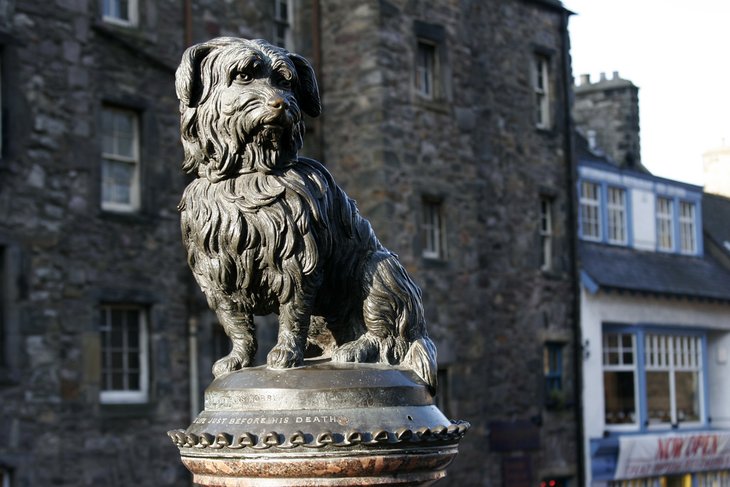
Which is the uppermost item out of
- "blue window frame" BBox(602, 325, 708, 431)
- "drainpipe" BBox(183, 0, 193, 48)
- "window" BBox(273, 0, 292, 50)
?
"window" BBox(273, 0, 292, 50)

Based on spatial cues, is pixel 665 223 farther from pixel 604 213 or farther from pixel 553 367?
pixel 553 367

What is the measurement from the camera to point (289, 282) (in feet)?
14.6

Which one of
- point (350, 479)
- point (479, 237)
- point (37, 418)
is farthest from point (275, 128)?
point (479, 237)

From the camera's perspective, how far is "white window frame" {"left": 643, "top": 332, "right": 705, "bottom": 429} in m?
30.1

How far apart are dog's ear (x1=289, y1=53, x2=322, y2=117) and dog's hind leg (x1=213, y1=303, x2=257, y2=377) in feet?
2.46

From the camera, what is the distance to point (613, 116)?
1324 inches

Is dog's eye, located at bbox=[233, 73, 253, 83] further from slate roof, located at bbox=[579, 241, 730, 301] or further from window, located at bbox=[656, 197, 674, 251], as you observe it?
window, located at bbox=[656, 197, 674, 251]

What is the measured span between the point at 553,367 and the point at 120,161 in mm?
11780

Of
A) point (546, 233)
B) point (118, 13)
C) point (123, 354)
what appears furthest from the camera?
point (546, 233)

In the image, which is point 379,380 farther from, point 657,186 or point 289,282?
point 657,186

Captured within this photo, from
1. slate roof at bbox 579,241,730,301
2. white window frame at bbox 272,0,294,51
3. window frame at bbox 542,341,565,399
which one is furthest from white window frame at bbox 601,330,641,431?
white window frame at bbox 272,0,294,51

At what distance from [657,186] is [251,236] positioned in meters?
27.9

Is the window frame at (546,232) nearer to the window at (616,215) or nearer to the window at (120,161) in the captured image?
the window at (616,215)

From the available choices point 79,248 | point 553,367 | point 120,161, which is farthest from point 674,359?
point 79,248
